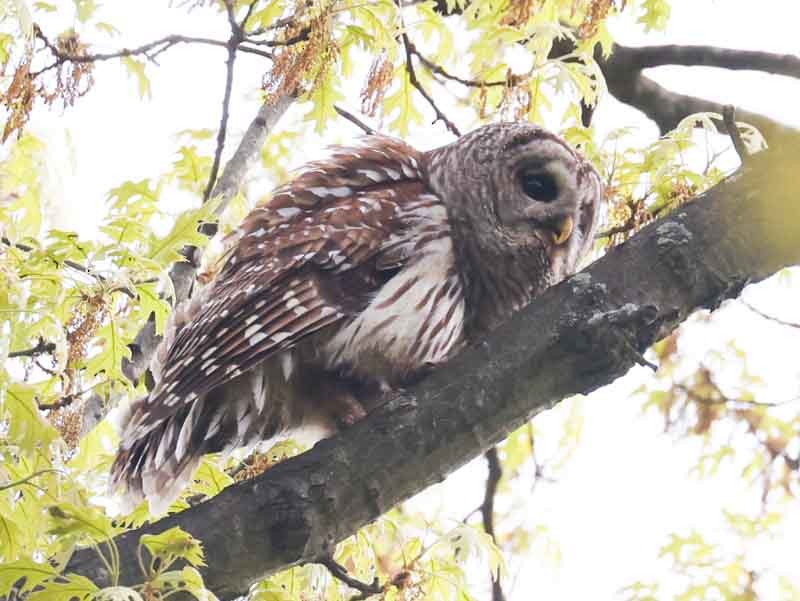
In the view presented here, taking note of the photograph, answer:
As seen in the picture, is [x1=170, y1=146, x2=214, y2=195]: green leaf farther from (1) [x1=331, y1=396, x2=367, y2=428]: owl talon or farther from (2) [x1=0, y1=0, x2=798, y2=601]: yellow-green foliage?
(1) [x1=331, y1=396, x2=367, y2=428]: owl talon

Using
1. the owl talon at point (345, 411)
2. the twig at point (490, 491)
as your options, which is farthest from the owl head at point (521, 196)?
the twig at point (490, 491)

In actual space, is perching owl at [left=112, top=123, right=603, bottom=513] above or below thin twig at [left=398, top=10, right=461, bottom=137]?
below

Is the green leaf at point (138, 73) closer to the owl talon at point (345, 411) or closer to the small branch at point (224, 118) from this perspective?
the small branch at point (224, 118)

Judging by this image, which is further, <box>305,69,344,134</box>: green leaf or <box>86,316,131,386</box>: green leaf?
<box>305,69,344,134</box>: green leaf

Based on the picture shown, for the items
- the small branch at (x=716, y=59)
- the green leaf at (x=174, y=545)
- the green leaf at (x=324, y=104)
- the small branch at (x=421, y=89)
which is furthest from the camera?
the small branch at (x=421, y=89)

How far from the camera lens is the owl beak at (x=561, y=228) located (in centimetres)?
450

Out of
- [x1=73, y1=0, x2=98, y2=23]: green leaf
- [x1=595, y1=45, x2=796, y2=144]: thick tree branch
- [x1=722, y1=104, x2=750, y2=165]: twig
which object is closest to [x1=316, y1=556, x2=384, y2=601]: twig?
[x1=722, y1=104, x2=750, y2=165]: twig

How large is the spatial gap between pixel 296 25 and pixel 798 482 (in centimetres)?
406

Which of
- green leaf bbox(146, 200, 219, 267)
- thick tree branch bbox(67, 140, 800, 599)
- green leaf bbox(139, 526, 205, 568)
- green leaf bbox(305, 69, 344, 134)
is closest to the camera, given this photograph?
green leaf bbox(139, 526, 205, 568)

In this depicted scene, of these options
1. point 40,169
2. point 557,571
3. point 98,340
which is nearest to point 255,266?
point 98,340

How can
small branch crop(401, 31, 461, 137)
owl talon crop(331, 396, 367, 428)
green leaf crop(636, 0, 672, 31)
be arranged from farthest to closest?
green leaf crop(636, 0, 672, 31) → small branch crop(401, 31, 461, 137) → owl talon crop(331, 396, 367, 428)

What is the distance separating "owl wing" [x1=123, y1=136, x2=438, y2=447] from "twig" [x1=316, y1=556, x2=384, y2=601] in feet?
2.18

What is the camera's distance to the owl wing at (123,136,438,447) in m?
3.70

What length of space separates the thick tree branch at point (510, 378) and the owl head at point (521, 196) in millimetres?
1213
